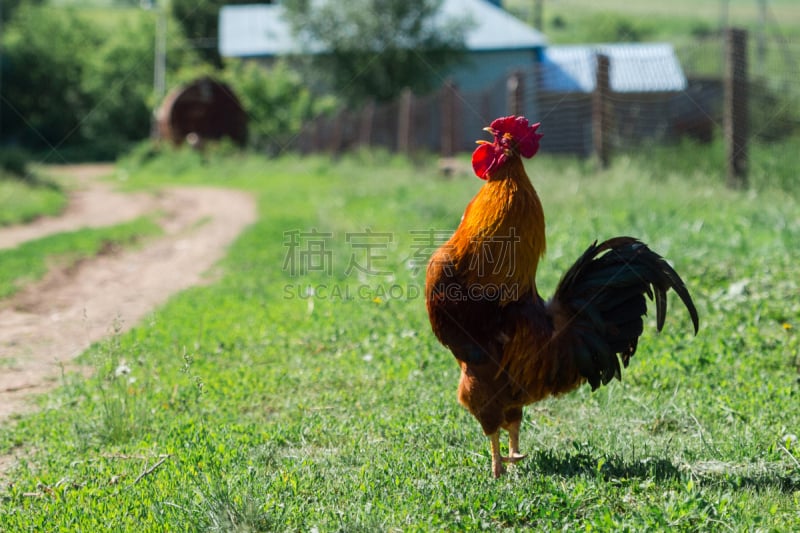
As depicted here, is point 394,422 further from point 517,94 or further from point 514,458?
point 517,94

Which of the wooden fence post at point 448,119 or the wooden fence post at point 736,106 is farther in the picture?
the wooden fence post at point 448,119

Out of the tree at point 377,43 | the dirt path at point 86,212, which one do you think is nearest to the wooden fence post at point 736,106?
the dirt path at point 86,212

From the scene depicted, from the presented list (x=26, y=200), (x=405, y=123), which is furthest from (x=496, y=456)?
(x=405, y=123)

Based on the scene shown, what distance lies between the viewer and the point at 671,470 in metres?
3.63

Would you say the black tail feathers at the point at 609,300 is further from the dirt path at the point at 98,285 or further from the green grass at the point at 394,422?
the dirt path at the point at 98,285

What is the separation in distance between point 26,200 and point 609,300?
46.6 feet

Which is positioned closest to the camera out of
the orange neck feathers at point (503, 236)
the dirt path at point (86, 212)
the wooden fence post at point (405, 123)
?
the orange neck feathers at point (503, 236)

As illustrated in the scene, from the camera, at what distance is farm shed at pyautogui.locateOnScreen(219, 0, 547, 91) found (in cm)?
2957

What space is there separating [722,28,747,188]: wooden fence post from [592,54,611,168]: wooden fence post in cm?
226

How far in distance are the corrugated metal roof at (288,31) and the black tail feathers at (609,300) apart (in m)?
24.6

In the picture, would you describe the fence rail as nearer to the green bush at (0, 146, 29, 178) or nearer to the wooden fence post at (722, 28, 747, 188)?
the wooden fence post at (722, 28, 747, 188)

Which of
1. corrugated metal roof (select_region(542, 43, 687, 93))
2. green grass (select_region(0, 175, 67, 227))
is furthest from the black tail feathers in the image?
green grass (select_region(0, 175, 67, 227))

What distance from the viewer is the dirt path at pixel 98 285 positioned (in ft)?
19.5

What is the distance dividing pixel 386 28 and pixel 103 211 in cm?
1371
